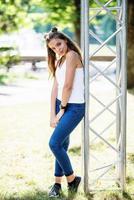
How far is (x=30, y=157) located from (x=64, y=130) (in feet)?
8.97

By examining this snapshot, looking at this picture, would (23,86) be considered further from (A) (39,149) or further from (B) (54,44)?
(B) (54,44)

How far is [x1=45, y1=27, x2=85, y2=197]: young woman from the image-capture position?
5.00 metres

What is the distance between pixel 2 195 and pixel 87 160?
99cm

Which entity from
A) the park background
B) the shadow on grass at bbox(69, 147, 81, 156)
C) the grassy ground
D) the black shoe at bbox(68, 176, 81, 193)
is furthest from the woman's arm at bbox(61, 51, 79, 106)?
the shadow on grass at bbox(69, 147, 81, 156)

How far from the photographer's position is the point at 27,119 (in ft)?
36.2

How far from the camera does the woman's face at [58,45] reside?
5.00m

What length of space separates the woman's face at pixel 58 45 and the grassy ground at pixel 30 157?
4.93ft

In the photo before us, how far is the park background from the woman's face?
30 centimetres

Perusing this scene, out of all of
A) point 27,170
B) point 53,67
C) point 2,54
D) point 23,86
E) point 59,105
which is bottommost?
point 23,86

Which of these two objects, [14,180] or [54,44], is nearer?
[54,44]

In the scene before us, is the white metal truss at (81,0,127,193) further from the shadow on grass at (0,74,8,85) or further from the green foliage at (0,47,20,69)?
the shadow on grass at (0,74,8,85)

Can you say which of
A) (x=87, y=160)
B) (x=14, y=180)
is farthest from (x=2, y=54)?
(x=14, y=180)

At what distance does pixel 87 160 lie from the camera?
17.6ft

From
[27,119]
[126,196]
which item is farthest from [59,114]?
[27,119]
